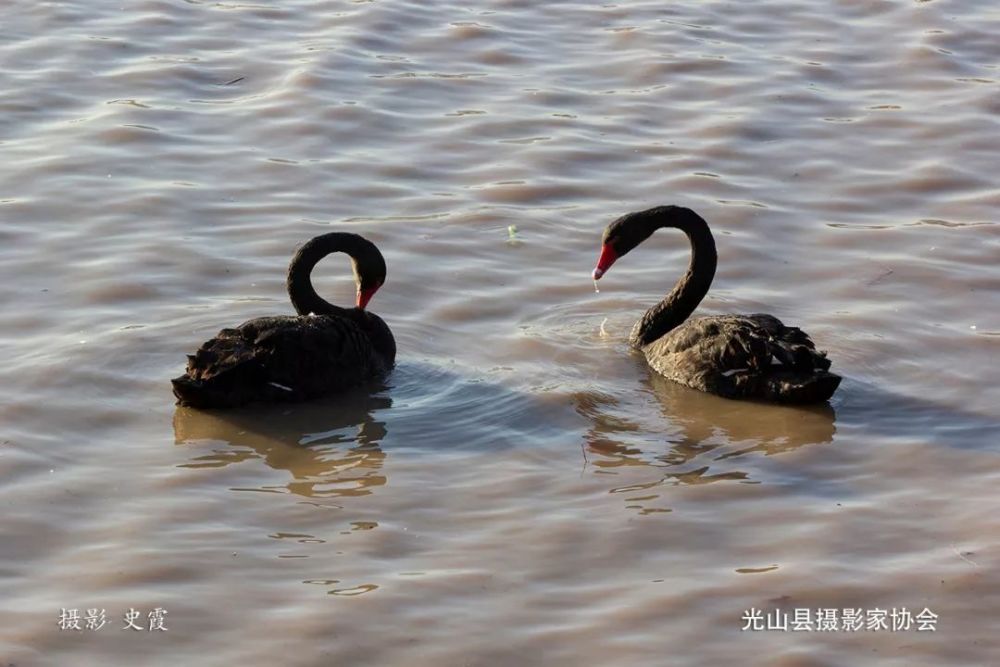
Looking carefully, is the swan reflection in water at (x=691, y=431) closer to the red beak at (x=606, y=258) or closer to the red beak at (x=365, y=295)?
the red beak at (x=606, y=258)

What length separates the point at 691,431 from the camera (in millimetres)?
7887

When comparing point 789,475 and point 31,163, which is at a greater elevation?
point 31,163

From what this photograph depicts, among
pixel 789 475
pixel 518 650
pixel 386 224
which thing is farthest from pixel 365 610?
pixel 386 224

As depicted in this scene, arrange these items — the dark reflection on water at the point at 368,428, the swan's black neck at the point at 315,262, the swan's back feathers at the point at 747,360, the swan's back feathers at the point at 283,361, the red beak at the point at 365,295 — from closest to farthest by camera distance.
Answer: the dark reflection on water at the point at 368,428
the swan's back feathers at the point at 283,361
the swan's back feathers at the point at 747,360
the swan's black neck at the point at 315,262
the red beak at the point at 365,295

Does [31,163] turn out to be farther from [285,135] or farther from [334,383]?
[334,383]

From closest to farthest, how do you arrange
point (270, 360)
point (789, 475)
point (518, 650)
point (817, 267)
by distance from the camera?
point (518, 650) < point (789, 475) < point (270, 360) < point (817, 267)

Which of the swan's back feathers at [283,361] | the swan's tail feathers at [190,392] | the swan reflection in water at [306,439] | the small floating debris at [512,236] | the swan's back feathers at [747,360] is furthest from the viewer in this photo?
the small floating debris at [512,236]

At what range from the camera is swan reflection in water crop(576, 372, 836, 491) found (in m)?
7.42

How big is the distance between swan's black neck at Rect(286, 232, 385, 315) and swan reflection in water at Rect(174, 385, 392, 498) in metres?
0.62

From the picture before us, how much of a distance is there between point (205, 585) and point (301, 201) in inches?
182

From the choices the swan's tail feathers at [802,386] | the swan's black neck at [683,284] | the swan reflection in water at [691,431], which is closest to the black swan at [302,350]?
the swan reflection in water at [691,431]

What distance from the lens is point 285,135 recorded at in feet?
37.8

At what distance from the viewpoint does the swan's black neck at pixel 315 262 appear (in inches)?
340

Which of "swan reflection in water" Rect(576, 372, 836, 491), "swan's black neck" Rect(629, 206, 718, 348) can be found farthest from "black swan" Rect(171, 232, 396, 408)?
"swan's black neck" Rect(629, 206, 718, 348)
